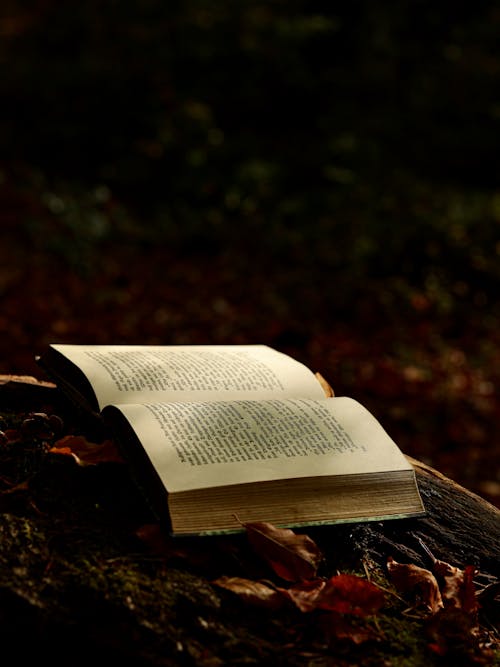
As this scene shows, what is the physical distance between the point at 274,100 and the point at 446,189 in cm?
230

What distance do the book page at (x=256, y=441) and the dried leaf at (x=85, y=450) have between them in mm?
102

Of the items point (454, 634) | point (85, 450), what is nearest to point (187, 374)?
point (85, 450)

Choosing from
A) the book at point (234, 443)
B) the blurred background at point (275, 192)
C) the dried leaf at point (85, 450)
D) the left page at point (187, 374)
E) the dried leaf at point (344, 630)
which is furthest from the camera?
the blurred background at point (275, 192)

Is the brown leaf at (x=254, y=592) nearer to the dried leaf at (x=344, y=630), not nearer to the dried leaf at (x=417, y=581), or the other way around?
the dried leaf at (x=344, y=630)

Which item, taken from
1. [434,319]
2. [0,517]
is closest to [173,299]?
[434,319]

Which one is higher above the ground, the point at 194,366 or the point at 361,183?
the point at 194,366

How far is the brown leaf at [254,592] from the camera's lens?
120cm

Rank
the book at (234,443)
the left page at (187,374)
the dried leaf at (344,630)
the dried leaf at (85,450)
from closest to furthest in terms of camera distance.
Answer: the dried leaf at (344,630)
the book at (234,443)
the dried leaf at (85,450)
the left page at (187,374)

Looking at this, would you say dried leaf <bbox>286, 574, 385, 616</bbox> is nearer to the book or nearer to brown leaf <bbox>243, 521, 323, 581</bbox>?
brown leaf <bbox>243, 521, 323, 581</bbox>

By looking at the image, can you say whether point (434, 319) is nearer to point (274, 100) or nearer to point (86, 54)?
point (274, 100)

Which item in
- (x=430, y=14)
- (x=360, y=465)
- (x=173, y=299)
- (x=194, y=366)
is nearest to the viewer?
(x=360, y=465)

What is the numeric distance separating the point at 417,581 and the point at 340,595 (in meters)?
0.22

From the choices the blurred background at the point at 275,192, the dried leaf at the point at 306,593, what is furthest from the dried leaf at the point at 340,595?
the blurred background at the point at 275,192

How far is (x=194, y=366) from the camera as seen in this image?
1794 millimetres
